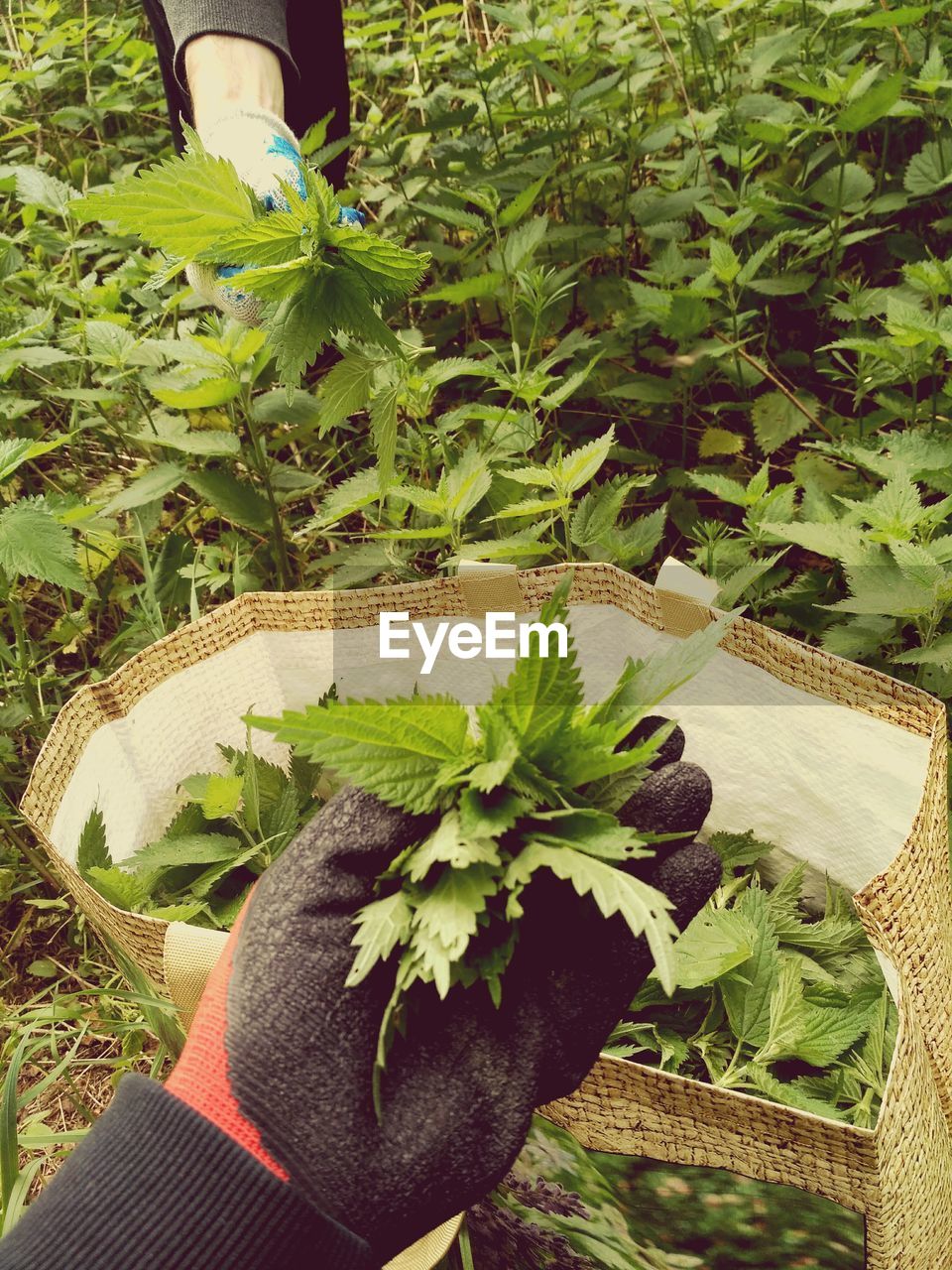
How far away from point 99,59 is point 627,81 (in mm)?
1814

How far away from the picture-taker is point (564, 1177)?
1055 mm

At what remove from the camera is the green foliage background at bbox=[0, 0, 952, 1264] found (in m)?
1.48

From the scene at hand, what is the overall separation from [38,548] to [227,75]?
833 mm

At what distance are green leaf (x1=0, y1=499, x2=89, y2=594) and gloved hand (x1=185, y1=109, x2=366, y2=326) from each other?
0.41m

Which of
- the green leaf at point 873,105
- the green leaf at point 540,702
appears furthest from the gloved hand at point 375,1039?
the green leaf at point 873,105

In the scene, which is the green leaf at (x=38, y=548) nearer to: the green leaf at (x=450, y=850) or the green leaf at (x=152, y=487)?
the green leaf at (x=152, y=487)

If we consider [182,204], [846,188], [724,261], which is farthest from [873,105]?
[182,204]

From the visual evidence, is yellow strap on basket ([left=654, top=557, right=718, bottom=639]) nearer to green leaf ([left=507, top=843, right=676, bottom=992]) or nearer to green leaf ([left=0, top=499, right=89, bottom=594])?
green leaf ([left=507, top=843, right=676, bottom=992])

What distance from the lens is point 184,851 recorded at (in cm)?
134

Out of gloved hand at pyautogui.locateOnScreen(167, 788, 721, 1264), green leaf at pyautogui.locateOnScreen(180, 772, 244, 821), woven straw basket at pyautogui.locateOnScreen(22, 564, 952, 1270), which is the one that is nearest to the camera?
gloved hand at pyautogui.locateOnScreen(167, 788, 721, 1264)

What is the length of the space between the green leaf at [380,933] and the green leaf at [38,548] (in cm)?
84

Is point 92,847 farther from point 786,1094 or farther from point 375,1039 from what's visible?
point 786,1094

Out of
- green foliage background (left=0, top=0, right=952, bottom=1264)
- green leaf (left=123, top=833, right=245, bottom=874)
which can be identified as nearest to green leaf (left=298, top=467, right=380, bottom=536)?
green foliage background (left=0, top=0, right=952, bottom=1264)

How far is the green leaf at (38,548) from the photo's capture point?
145 centimetres
